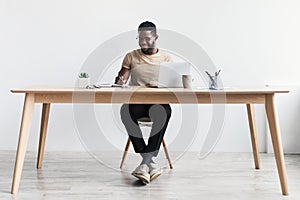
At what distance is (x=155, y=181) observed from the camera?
292cm

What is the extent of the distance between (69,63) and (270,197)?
2159 mm

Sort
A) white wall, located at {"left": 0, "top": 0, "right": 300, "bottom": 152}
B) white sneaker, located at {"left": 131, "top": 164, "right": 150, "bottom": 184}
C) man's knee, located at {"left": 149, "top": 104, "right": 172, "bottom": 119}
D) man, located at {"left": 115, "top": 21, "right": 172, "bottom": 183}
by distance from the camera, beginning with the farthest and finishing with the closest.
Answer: white wall, located at {"left": 0, "top": 0, "right": 300, "bottom": 152}, man's knee, located at {"left": 149, "top": 104, "right": 172, "bottom": 119}, man, located at {"left": 115, "top": 21, "right": 172, "bottom": 183}, white sneaker, located at {"left": 131, "top": 164, "right": 150, "bottom": 184}

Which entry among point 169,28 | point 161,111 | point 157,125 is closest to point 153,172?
point 157,125

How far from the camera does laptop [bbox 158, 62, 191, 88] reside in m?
2.90

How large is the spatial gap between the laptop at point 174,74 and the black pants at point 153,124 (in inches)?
8.0

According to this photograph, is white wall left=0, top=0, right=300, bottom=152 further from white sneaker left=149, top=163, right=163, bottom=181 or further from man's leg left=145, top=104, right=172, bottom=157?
white sneaker left=149, top=163, right=163, bottom=181

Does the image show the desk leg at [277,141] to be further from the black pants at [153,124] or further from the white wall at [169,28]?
the white wall at [169,28]

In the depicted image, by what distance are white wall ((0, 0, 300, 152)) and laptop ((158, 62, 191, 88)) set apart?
1.08 meters

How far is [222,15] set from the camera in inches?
155

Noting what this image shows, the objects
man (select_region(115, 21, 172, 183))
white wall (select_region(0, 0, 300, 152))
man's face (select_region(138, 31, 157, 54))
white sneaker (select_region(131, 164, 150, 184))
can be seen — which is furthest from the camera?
white wall (select_region(0, 0, 300, 152))

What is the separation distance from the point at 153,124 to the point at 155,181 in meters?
0.38

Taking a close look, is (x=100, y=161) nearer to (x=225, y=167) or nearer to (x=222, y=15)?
(x=225, y=167)

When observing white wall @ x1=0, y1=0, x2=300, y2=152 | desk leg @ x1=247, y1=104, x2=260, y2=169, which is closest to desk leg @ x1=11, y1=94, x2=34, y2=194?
white wall @ x1=0, y1=0, x2=300, y2=152

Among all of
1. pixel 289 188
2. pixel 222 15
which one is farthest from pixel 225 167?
pixel 222 15
